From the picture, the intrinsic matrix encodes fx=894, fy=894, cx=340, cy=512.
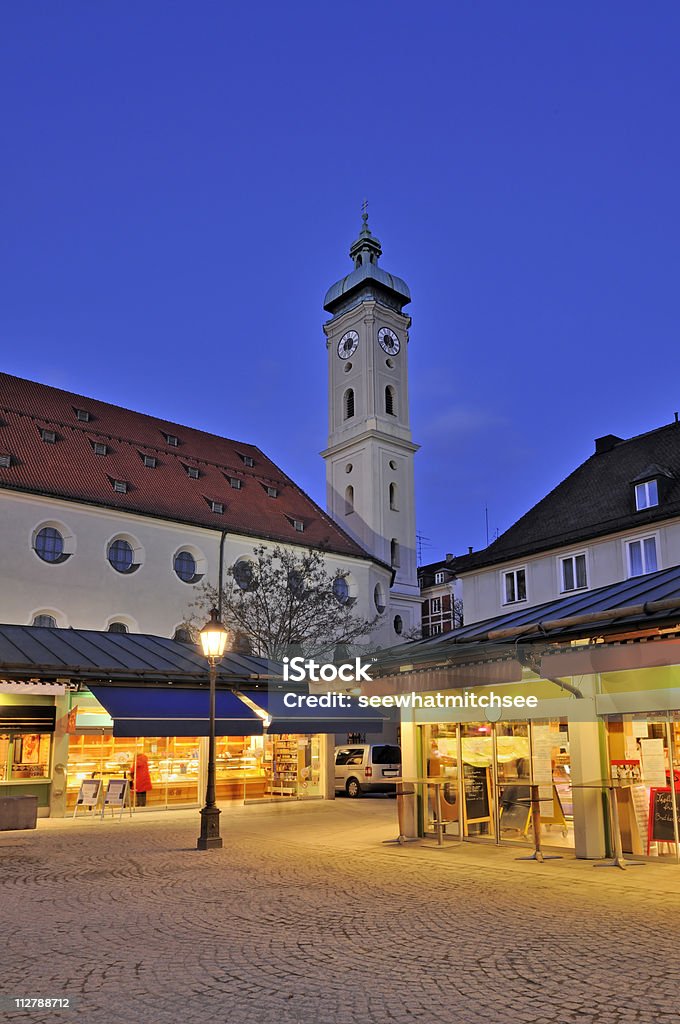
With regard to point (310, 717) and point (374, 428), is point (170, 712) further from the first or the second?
point (374, 428)

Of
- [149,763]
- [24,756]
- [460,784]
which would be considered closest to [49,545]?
[149,763]

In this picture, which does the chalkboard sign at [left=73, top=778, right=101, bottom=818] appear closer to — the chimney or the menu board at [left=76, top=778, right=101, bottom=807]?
the menu board at [left=76, top=778, right=101, bottom=807]

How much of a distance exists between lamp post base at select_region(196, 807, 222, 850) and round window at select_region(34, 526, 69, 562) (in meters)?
19.0

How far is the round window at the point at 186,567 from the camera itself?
38.2 meters

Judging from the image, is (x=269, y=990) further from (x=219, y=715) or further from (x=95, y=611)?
(x=95, y=611)

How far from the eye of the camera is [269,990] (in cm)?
712

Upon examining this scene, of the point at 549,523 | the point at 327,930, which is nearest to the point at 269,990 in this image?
the point at 327,930

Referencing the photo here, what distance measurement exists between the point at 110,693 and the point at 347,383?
43726mm

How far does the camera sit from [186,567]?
3862 cm

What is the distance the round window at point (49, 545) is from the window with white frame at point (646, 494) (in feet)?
72.2

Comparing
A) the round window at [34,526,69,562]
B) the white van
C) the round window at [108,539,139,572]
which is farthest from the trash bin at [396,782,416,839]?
the round window at [108,539,139,572]

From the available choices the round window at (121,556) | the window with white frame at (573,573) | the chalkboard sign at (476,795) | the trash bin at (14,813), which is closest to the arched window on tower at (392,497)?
the window with white frame at (573,573)

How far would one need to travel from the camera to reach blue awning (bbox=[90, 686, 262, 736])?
2100 centimetres

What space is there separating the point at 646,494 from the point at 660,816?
22563 mm
